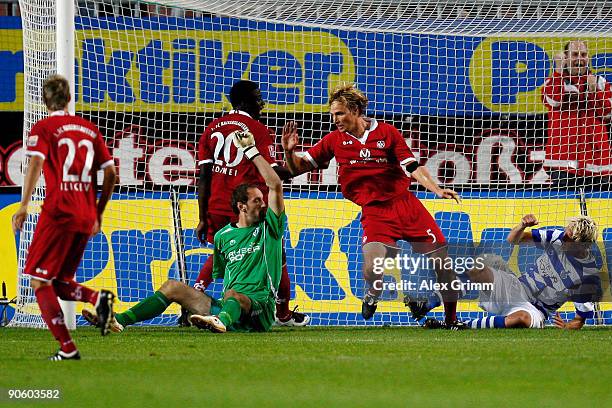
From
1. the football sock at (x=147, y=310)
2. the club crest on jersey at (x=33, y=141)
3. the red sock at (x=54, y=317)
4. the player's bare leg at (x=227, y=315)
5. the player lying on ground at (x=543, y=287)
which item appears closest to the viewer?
the red sock at (x=54, y=317)

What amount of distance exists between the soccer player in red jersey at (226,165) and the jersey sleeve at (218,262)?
542mm

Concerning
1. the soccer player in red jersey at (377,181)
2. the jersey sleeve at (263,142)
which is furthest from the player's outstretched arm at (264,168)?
the jersey sleeve at (263,142)

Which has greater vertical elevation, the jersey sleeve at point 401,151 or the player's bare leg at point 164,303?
the jersey sleeve at point 401,151

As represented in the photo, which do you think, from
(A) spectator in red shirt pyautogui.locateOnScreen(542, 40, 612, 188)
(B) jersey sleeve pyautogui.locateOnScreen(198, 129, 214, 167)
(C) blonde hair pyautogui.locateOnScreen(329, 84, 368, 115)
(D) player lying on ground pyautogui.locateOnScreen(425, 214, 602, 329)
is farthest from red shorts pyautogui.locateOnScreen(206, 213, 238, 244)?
(A) spectator in red shirt pyautogui.locateOnScreen(542, 40, 612, 188)

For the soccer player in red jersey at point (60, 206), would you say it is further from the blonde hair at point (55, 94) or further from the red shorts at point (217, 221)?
the red shorts at point (217, 221)

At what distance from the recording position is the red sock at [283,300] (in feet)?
36.3

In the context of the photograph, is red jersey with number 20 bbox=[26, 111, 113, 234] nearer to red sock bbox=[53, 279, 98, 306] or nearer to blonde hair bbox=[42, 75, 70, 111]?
blonde hair bbox=[42, 75, 70, 111]

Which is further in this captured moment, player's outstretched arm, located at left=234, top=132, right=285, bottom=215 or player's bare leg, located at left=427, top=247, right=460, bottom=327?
player's bare leg, located at left=427, top=247, right=460, bottom=327

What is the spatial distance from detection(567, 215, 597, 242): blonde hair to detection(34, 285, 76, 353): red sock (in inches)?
205

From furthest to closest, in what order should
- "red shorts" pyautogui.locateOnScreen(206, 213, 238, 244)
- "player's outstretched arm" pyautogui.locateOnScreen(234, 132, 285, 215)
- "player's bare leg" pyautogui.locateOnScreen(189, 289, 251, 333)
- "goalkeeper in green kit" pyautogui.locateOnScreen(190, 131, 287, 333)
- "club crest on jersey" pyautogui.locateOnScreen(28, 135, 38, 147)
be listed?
1. "red shorts" pyautogui.locateOnScreen(206, 213, 238, 244)
2. "goalkeeper in green kit" pyautogui.locateOnScreen(190, 131, 287, 333)
3. "player's outstretched arm" pyautogui.locateOnScreen(234, 132, 285, 215)
4. "player's bare leg" pyautogui.locateOnScreen(189, 289, 251, 333)
5. "club crest on jersey" pyautogui.locateOnScreen(28, 135, 38, 147)

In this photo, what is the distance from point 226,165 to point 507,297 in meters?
2.86

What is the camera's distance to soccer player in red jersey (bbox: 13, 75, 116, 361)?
7.14m

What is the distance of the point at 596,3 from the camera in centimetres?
1280

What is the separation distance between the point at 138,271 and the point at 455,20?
430 centimetres
